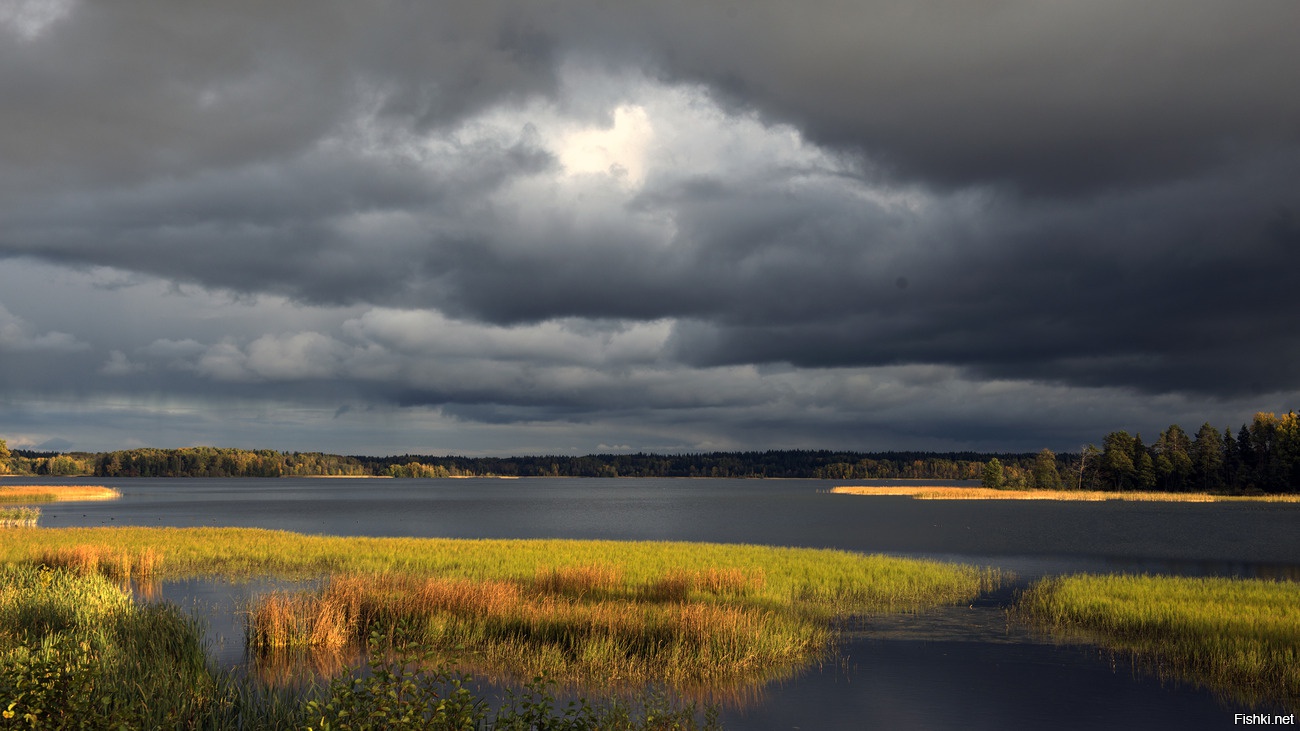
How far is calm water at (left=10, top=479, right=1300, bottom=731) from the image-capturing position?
840 inches

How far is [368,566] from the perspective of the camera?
4462 cm

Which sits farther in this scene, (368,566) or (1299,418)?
(1299,418)

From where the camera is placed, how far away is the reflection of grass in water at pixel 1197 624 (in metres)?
23.7

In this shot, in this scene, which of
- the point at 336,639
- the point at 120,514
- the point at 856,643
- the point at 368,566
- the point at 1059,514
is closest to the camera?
the point at 336,639

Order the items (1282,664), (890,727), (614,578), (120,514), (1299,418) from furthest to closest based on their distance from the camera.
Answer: (1299,418), (120,514), (614,578), (1282,664), (890,727)

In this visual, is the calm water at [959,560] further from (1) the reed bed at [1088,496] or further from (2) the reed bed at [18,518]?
(1) the reed bed at [1088,496]

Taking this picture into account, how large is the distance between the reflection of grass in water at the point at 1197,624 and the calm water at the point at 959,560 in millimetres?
1626

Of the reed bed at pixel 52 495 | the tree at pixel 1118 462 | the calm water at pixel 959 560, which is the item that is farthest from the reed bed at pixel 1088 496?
the reed bed at pixel 52 495

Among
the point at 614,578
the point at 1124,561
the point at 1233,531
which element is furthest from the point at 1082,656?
the point at 1233,531

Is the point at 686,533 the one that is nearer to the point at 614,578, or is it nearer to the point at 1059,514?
the point at 614,578

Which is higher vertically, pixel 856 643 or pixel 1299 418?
pixel 1299 418

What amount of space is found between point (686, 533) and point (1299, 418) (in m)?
137

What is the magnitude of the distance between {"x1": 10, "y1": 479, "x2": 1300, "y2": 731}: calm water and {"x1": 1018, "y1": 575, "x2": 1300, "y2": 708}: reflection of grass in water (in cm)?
163

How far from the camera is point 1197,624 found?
28.9 m
